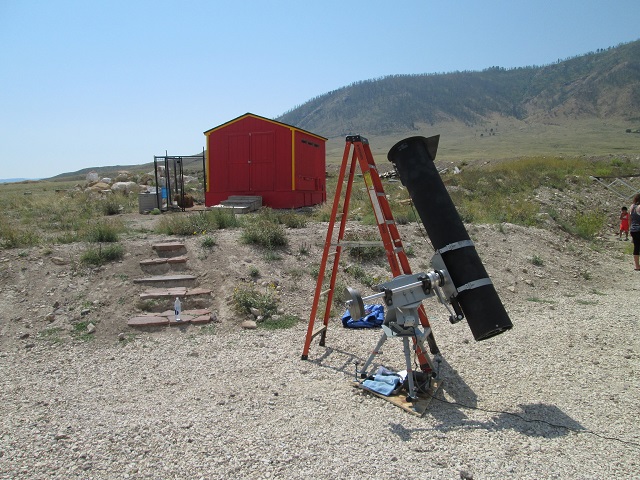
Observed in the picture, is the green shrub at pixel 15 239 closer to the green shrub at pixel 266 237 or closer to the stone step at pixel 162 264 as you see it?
the stone step at pixel 162 264

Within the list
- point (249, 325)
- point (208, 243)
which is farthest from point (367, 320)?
point (208, 243)

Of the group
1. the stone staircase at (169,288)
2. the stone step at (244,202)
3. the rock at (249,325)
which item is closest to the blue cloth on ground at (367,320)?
the rock at (249,325)

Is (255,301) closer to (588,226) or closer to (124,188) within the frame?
(588,226)

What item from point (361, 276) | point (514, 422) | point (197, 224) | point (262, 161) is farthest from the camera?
point (262, 161)

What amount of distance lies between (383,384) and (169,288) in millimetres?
4560

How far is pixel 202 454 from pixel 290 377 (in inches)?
69.1

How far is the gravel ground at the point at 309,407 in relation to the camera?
3707 millimetres

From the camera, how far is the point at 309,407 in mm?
4695

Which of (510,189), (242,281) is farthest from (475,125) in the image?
(242,281)

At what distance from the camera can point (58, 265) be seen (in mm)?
8711

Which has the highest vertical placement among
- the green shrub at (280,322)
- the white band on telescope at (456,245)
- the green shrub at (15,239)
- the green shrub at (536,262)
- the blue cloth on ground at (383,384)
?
the white band on telescope at (456,245)

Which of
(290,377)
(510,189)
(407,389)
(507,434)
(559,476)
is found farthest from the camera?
(510,189)

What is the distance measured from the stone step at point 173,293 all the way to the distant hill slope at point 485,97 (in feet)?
378

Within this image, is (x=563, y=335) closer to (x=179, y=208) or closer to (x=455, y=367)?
(x=455, y=367)
